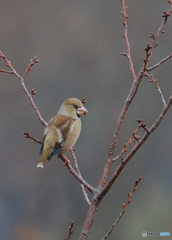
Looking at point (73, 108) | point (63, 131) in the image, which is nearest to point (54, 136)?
point (63, 131)

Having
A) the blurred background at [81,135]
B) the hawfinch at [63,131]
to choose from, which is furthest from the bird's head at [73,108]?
the blurred background at [81,135]

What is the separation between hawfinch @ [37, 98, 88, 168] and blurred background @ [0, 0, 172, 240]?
1262cm

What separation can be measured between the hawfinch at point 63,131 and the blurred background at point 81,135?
41.4 feet

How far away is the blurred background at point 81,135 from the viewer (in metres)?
21.2

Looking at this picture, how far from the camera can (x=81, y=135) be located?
2586cm

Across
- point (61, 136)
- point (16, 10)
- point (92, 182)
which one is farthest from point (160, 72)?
point (61, 136)

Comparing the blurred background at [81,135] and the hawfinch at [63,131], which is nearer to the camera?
the hawfinch at [63,131]

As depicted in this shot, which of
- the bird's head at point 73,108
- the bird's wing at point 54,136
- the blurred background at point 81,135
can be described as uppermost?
the blurred background at point 81,135

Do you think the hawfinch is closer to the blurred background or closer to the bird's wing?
the bird's wing

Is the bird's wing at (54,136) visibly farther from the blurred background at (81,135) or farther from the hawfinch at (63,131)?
Answer: the blurred background at (81,135)

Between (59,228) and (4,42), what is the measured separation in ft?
49.2

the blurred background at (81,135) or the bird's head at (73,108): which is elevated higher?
the blurred background at (81,135)

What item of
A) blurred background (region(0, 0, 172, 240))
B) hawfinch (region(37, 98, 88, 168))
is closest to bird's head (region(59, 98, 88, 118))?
hawfinch (region(37, 98, 88, 168))

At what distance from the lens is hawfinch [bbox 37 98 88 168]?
3576 millimetres
